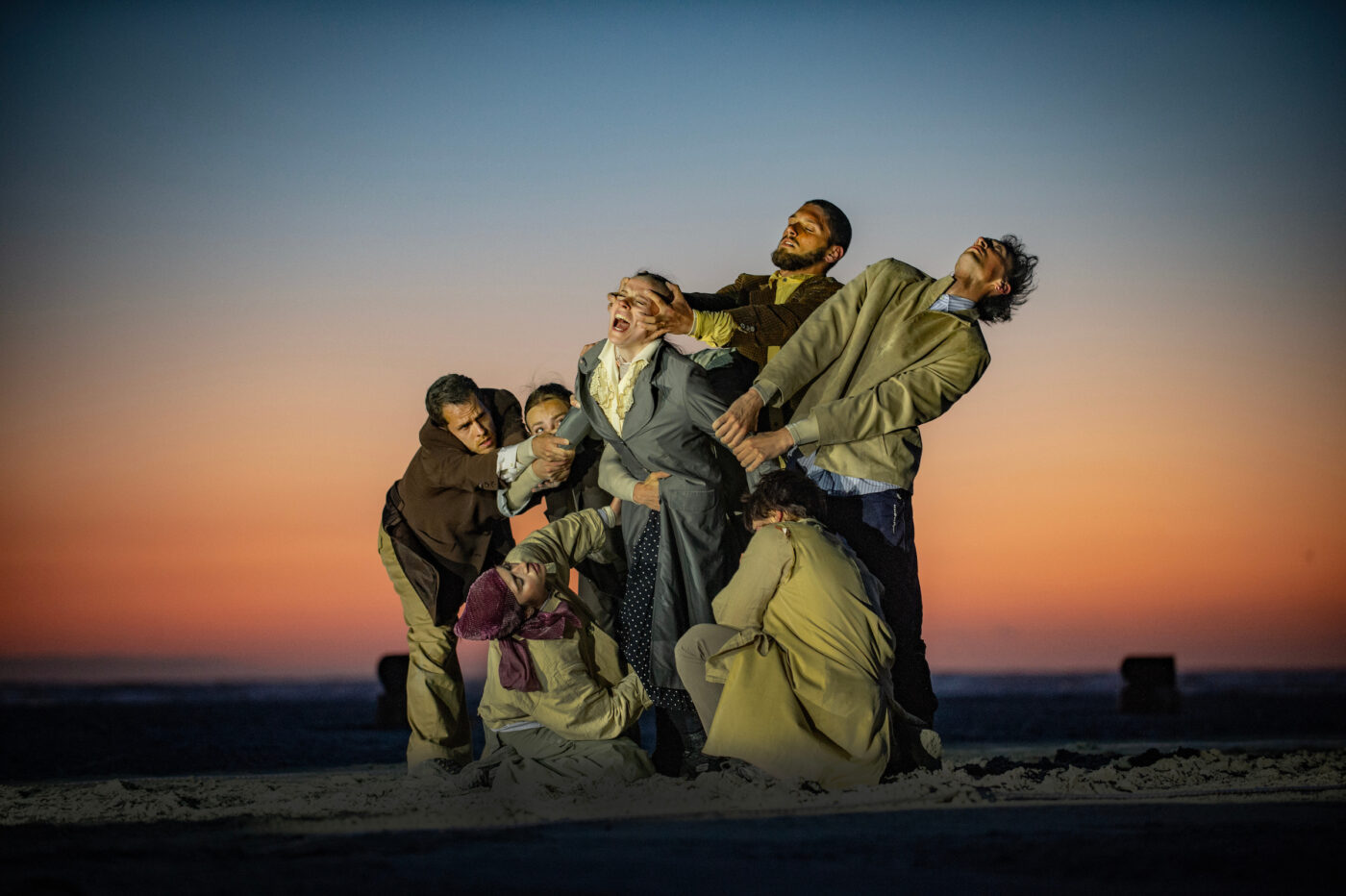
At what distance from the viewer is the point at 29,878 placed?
3.68m

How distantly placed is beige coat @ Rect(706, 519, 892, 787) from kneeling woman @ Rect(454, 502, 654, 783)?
582 mm

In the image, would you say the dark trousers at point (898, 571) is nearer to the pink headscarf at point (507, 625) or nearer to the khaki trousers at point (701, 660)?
the khaki trousers at point (701, 660)

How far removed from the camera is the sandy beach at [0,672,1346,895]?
3.60m

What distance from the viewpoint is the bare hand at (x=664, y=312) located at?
6.01m

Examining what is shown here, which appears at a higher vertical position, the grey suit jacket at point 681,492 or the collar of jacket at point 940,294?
the collar of jacket at point 940,294

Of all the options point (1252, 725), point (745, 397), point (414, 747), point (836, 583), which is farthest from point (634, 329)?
point (1252, 725)

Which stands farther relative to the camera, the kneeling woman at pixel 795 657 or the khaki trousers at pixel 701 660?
the khaki trousers at pixel 701 660

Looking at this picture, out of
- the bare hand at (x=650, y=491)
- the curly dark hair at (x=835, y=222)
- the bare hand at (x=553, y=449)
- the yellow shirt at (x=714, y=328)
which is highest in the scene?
the curly dark hair at (x=835, y=222)

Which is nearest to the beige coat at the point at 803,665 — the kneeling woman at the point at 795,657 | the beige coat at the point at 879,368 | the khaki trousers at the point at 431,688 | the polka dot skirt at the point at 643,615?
the kneeling woman at the point at 795,657

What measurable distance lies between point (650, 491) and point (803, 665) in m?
1.15

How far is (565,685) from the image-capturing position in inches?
225

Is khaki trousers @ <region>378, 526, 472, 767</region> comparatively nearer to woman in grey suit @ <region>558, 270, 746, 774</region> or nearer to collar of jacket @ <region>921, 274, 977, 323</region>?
woman in grey suit @ <region>558, 270, 746, 774</region>

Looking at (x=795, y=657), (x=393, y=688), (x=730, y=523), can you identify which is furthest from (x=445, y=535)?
(x=393, y=688)

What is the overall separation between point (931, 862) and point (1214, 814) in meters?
1.35
